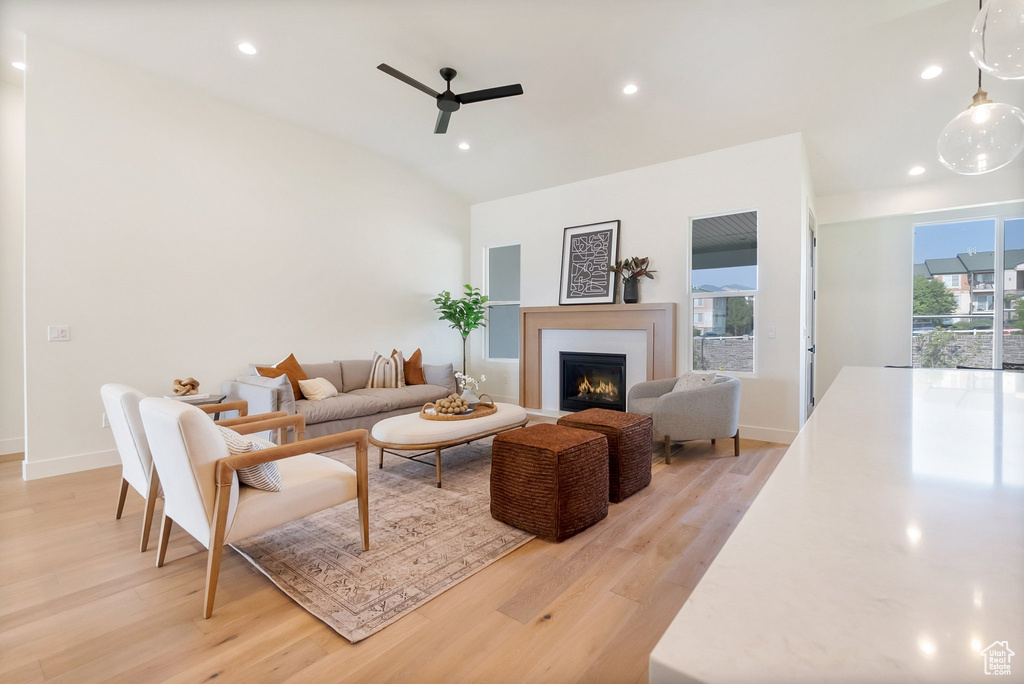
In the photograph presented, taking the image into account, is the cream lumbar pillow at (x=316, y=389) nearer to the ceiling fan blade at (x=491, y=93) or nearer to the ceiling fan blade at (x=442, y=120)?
the ceiling fan blade at (x=442, y=120)

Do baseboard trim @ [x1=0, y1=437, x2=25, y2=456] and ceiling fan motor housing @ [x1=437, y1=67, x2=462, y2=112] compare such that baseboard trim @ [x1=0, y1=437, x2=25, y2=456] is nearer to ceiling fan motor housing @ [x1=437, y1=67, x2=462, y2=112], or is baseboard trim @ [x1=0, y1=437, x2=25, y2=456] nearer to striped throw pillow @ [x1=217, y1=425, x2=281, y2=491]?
striped throw pillow @ [x1=217, y1=425, x2=281, y2=491]

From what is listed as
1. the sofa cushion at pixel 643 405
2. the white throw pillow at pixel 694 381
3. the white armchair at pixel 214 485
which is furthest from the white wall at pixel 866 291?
the white armchair at pixel 214 485

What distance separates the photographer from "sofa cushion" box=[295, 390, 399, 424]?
4.09m

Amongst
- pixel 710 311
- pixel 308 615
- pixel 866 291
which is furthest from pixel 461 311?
pixel 866 291

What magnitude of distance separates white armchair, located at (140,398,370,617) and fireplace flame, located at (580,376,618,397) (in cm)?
392

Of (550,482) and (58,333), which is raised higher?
(58,333)

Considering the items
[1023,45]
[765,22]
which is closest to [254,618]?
[1023,45]

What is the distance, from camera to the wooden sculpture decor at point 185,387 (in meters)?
3.80

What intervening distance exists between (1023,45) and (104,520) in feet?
15.3

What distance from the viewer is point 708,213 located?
16.1 ft

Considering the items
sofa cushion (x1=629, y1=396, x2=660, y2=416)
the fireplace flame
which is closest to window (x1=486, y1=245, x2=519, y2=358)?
the fireplace flame

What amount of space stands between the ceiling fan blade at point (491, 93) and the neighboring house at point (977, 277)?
546 centimetres

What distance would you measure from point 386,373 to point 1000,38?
5029 mm

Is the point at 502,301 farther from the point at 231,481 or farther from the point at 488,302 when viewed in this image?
the point at 231,481
